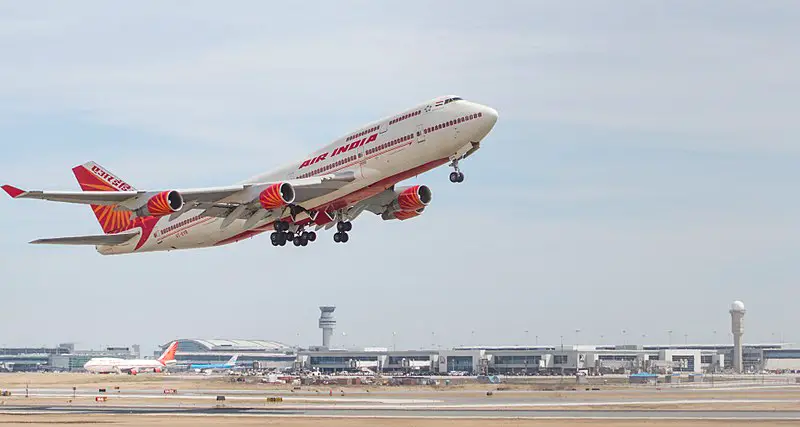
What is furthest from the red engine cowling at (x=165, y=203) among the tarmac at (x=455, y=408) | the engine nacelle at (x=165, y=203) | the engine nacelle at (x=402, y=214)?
the engine nacelle at (x=402, y=214)

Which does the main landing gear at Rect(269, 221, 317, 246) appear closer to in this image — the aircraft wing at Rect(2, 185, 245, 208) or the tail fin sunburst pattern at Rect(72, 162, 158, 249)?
the aircraft wing at Rect(2, 185, 245, 208)

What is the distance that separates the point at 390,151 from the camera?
7012 centimetres

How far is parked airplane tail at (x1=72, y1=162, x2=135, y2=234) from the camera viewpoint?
88.1 m

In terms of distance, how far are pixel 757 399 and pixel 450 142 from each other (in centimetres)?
5021

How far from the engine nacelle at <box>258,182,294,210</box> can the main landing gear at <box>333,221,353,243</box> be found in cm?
860

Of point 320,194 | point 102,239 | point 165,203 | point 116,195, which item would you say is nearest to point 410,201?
point 320,194

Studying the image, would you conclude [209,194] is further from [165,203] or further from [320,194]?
[320,194]

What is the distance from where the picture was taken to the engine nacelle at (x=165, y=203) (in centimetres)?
7056

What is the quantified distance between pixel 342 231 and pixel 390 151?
11964mm

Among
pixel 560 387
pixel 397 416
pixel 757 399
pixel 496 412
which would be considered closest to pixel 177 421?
pixel 397 416

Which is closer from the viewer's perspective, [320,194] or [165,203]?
[165,203]

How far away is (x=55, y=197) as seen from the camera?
236ft

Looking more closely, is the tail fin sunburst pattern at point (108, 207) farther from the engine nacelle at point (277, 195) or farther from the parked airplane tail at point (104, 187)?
the engine nacelle at point (277, 195)

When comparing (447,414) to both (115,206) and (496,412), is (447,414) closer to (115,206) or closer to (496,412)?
(496,412)
